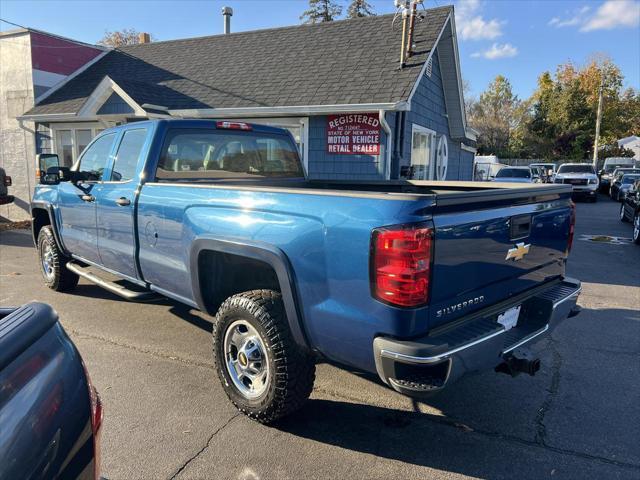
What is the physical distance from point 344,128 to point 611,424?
8349mm

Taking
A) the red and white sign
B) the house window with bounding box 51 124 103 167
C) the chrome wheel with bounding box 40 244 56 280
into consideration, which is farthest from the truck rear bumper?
the house window with bounding box 51 124 103 167

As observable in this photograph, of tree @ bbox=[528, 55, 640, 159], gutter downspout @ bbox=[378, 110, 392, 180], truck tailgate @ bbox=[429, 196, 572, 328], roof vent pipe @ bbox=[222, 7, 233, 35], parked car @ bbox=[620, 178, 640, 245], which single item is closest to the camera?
truck tailgate @ bbox=[429, 196, 572, 328]

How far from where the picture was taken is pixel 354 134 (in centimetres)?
1051

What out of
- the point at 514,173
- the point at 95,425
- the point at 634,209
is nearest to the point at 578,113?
the point at 514,173

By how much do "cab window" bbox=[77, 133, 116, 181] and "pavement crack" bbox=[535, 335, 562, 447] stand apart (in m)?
4.51

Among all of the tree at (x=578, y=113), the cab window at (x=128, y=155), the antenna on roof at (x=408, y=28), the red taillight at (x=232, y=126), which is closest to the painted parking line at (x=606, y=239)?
the antenna on roof at (x=408, y=28)

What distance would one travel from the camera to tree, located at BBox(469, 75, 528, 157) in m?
56.6

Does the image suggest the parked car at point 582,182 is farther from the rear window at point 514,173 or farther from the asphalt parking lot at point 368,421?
the asphalt parking lot at point 368,421

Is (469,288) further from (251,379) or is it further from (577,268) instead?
(577,268)

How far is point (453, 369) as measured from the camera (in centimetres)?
247

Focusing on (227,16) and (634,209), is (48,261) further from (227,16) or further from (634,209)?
(227,16)

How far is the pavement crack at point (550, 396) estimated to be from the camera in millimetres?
3131

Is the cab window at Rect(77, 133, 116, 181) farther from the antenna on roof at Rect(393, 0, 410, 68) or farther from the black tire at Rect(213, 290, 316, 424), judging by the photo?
the antenna on roof at Rect(393, 0, 410, 68)

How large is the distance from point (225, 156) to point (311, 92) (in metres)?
6.78
